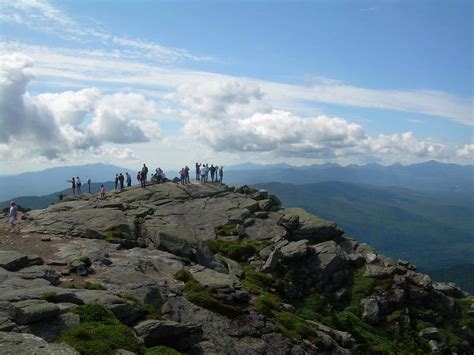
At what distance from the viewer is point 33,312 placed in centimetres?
2097

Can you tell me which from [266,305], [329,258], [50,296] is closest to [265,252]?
[329,258]

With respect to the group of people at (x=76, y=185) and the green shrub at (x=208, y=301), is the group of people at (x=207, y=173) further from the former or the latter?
the green shrub at (x=208, y=301)

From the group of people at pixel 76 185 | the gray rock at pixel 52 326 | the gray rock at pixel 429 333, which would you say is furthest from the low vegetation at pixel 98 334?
the group of people at pixel 76 185

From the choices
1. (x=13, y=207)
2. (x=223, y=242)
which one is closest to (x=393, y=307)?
(x=223, y=242)

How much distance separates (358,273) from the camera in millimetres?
57562

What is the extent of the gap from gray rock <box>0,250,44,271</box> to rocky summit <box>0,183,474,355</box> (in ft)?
0.33

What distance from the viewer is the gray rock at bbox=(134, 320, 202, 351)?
2391 cm

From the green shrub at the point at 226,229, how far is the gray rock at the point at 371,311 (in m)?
23.0

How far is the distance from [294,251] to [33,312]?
3885 centimetres

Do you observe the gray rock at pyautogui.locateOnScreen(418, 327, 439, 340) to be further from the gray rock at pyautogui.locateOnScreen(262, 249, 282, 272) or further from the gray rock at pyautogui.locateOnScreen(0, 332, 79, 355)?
the gray rock at pyautogui.locateOnScreen(0, 332, 79, 355)

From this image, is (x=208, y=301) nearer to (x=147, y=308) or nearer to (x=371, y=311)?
(x=147, y=308)

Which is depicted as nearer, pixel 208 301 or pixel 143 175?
pixel 208 301

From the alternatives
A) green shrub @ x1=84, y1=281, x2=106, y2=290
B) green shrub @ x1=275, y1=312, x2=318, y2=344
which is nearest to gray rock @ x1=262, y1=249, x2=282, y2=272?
green shrub @ x1=275, y1=312, x2=318, y2=344

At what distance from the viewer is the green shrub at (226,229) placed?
6688cm
